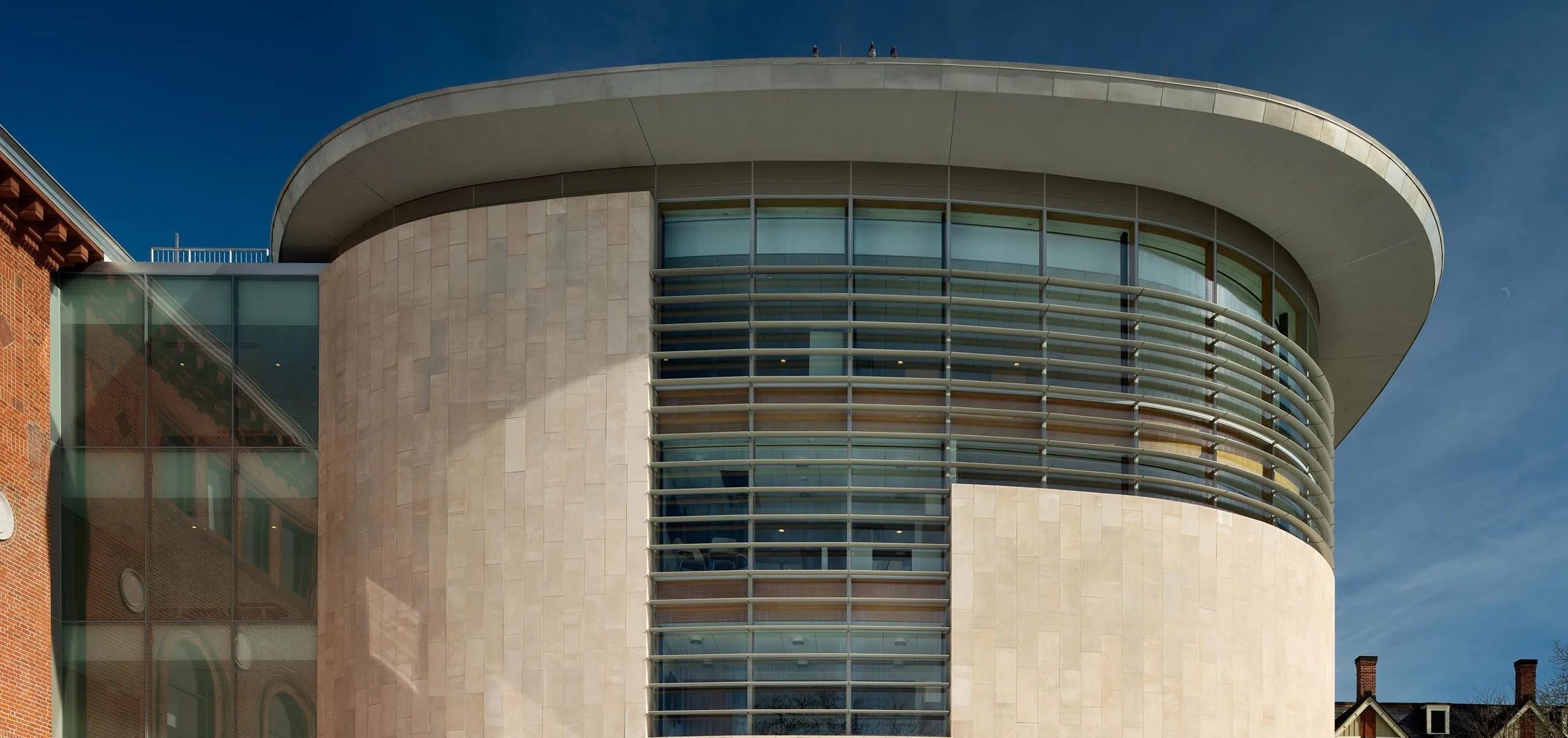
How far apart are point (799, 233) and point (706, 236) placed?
1397 mm

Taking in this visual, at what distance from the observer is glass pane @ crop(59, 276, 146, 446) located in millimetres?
24156

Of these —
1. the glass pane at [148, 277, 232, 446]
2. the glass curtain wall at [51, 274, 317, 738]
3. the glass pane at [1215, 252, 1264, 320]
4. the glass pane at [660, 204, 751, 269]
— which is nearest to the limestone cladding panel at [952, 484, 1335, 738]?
the glass pane at [1215, 252, 1264, 320]

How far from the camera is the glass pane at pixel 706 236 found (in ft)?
73.4

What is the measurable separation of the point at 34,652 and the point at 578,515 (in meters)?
9.10

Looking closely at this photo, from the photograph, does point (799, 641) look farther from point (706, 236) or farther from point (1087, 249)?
point (1087, 249)

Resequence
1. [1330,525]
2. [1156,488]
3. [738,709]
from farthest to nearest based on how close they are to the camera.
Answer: [1330,525]
[1156,488]
[738,709]

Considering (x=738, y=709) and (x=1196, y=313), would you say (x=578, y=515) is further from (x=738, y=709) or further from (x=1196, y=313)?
(x=1196, y=313)

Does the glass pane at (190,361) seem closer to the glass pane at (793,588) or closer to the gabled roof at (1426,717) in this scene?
the glass pane at (793,588)

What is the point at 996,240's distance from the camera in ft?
74.4

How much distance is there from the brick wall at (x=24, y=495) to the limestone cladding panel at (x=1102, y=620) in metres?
13.9

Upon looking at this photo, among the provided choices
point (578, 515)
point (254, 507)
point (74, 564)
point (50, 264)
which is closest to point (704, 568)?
point (578, 515)

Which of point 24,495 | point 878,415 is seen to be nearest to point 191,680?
point 24,495

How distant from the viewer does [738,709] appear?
20641mm

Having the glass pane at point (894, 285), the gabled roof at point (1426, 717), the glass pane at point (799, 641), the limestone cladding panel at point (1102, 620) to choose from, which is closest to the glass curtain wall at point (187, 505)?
the glass pane at point (799, 641)
